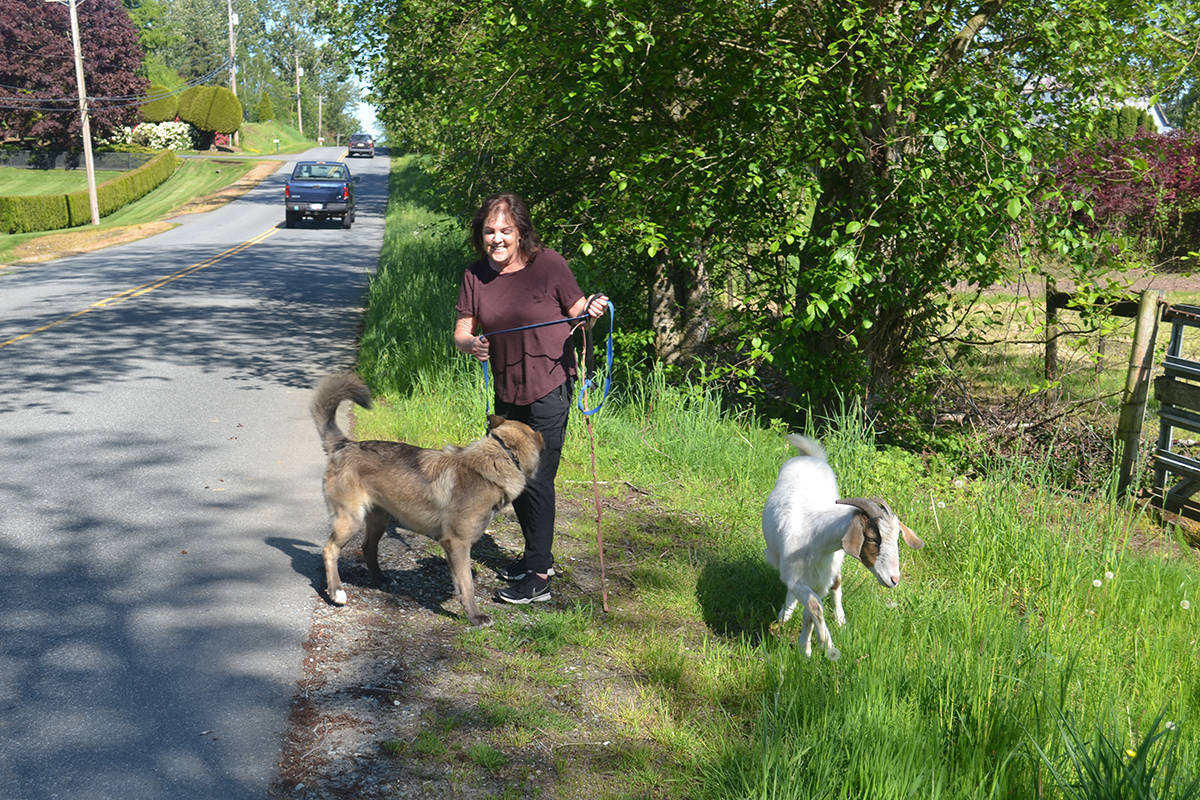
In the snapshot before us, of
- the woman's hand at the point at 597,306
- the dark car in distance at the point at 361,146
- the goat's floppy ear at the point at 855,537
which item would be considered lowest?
the goat's floppy ear at the point at 855,537

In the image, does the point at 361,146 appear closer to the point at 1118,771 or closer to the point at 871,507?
the point at 871,507

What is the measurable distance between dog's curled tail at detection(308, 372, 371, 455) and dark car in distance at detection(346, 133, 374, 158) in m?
80.4

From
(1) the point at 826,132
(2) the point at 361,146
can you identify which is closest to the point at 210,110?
(2) the point at 361,146

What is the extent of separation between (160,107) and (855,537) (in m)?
79.7

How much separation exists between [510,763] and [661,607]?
1.89 meters

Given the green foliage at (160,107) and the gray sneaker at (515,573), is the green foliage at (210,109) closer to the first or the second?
the green foliage at (160,107)

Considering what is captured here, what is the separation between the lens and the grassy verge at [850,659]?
3564 millimetres

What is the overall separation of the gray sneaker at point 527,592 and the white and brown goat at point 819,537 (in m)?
1.38

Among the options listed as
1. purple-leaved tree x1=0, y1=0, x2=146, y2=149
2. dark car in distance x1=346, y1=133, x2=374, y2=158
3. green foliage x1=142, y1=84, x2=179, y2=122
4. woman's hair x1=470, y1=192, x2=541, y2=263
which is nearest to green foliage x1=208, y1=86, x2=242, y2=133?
green foliage x1=142, y1=84, x2=179, y2=122

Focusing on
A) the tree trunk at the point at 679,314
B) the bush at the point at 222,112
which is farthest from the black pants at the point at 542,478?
the bush at the point at 222,112

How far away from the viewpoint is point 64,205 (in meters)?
36.3

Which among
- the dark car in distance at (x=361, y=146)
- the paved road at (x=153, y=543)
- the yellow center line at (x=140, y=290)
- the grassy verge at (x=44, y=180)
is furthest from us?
the dark car in distance at (x=361, y=146)

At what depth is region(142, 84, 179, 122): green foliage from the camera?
71438 millimetres

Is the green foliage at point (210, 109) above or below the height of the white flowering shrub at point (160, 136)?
above
